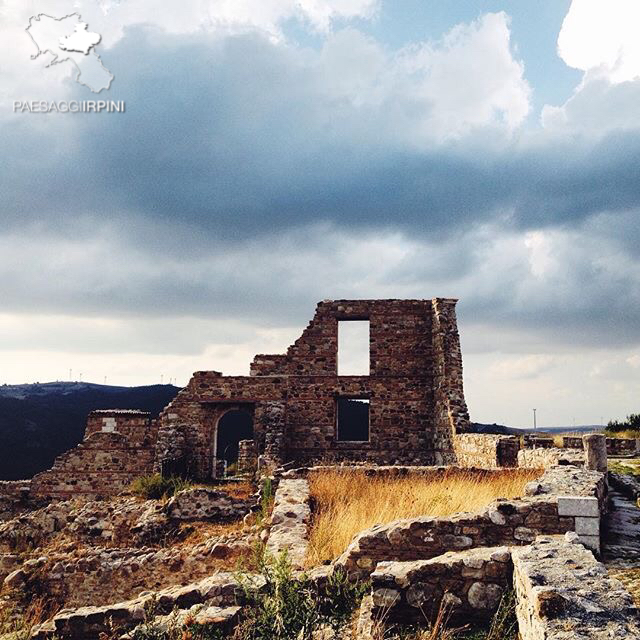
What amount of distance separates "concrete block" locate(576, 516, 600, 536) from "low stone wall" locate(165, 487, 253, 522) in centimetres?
858

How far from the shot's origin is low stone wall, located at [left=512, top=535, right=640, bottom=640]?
388 centimetres

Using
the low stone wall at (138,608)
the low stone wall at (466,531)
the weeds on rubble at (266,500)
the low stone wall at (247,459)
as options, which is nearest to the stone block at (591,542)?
the low stone wall at (466,531)

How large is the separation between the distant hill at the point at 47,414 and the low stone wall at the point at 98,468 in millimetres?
22083

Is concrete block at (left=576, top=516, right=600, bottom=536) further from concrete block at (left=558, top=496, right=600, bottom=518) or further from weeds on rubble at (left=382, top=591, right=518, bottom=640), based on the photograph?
weeds on rubble at (left=382, top=591, right=518, bottom=640)

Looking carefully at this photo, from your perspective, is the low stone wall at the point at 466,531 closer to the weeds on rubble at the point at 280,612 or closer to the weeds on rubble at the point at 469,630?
the weeds on rubble at the point at 280,612

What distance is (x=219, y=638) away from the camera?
558 cm

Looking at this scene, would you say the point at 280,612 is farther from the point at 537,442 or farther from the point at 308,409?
the point at 308,409

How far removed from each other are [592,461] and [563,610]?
6899 millimetres

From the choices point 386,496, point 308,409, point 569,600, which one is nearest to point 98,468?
point 308,409

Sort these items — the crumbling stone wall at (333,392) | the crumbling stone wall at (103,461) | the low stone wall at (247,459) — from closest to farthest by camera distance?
the crumbling stone wall at (103,461), the low stone wall at (247,459), the crumbling stone wall at (333,392)

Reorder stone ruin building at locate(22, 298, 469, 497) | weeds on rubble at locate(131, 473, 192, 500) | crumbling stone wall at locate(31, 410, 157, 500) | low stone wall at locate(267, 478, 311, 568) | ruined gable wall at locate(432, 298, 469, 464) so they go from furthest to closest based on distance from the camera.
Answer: stone ruin building at locate(22, 298, 469, 497) < crumbling stone wall at locate(31, 410, 157, 500) < ruined gable wall at locate(432, 298, 469, 464) < weeds on rubble at locate(131, 473, 192, 500) < low stone wall at locate(267, 478, 311, 568)

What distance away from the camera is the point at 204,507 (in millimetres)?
13938

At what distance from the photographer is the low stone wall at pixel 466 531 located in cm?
652

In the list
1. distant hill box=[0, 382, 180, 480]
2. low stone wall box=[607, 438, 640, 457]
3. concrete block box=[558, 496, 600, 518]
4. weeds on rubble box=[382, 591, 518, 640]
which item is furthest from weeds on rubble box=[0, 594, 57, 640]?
distant hill box=[0, 382, 180, 480]
